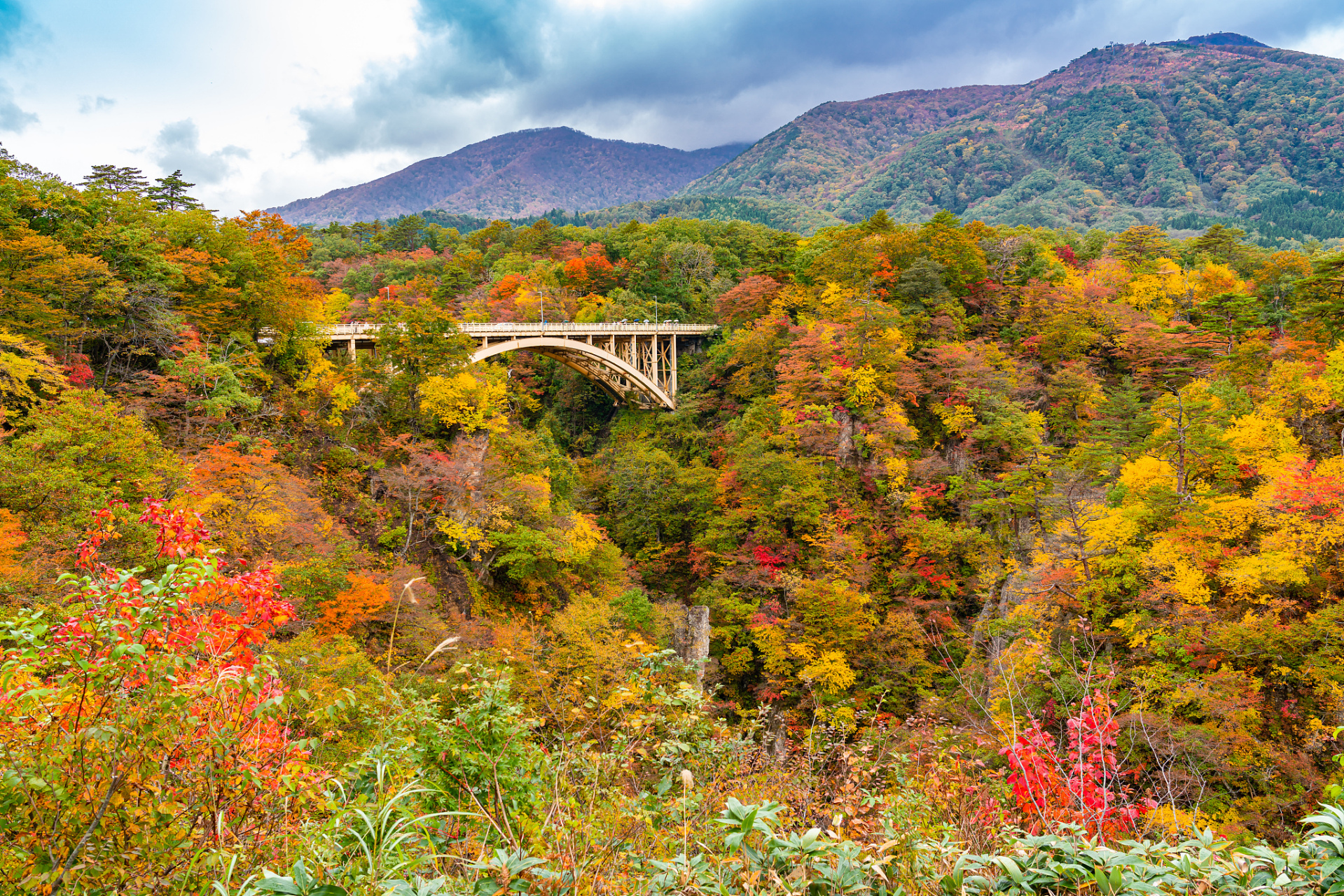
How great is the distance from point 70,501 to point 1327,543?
1883cm

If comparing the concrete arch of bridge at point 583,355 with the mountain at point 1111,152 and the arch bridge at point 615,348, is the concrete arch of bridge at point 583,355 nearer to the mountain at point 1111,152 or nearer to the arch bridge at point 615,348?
the arch bridge at point 615,348

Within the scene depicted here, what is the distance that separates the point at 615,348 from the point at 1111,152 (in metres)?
113

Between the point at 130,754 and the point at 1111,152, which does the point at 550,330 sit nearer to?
the point at 130,754

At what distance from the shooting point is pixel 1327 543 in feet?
30.8

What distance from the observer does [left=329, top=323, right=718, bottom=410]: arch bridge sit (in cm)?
2405

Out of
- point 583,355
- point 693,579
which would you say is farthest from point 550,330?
point 693,579

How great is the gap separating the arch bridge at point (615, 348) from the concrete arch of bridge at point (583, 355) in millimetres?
29

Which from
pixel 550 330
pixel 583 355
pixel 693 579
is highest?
pixel 550 330

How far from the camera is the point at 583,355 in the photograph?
90.1 ft

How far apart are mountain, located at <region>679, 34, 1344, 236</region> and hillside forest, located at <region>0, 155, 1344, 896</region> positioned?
6968 centimetres

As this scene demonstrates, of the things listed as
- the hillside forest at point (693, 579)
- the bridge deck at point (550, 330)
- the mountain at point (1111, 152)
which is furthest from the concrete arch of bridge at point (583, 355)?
the mountain at point (1111, 152)

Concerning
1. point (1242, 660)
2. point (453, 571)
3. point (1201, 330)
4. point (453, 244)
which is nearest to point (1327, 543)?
point (1242, 660)

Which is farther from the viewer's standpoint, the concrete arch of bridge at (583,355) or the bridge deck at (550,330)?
the concrete arch of bridge at (583,355)

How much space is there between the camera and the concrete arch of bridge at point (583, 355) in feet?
77.5
